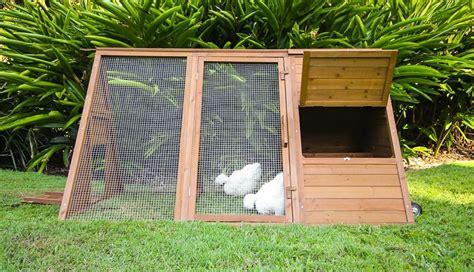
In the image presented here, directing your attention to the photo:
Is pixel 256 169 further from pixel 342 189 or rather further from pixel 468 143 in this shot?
pixel 468 143

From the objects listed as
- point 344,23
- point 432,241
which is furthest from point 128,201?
point 344,23

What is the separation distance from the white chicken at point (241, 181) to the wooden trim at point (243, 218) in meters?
0.14

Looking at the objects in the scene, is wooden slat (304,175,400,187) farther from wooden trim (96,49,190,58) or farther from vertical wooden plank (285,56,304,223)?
wooden trim (96,49,190,58)

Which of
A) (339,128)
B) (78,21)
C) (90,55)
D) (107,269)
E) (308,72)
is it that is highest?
(78,21)

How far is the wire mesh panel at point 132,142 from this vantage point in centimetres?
222

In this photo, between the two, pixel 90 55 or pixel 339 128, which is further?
pixel 90 55

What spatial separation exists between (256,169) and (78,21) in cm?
250

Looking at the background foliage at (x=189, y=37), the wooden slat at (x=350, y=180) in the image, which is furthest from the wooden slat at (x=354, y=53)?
the background foliage at (x=189, y=37)

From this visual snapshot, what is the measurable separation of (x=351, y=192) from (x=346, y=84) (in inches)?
26.4

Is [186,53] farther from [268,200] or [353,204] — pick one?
[353,204]

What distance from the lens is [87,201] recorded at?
2236mm

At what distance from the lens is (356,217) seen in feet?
7.16

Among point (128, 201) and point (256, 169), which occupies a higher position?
point (256, 169)

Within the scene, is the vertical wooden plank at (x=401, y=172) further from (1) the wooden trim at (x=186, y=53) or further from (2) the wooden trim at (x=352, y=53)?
(1) the wooden trim at (x=186, y=53)
